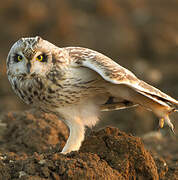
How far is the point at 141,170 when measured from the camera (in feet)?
15.0

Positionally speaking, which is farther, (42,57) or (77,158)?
(42,57)

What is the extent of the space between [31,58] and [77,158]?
3.62 feet

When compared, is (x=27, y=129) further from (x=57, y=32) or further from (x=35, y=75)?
(x=57, y=32)

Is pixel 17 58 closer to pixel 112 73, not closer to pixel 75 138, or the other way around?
pixel 112 73

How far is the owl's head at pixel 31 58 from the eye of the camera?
14.5ft

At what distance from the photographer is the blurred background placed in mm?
13914

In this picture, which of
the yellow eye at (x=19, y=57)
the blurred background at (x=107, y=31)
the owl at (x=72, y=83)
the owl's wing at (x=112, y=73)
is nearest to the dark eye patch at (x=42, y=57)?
the owl at (x=72, y=83)

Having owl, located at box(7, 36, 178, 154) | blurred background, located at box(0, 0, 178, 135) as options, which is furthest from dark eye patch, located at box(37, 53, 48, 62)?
blurred background, located at box(0, 0, 178, 135)

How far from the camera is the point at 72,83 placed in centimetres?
477

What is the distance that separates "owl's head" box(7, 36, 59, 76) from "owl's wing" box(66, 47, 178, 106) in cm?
37

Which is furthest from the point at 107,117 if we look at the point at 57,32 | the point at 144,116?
the point at 57,32

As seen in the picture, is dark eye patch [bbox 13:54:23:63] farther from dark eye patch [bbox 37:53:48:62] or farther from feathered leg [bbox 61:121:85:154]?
feathered leg [bbox 61:121:85:154]

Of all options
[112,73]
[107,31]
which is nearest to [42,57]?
[112,73]

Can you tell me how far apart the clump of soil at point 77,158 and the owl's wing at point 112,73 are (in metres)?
0.53
